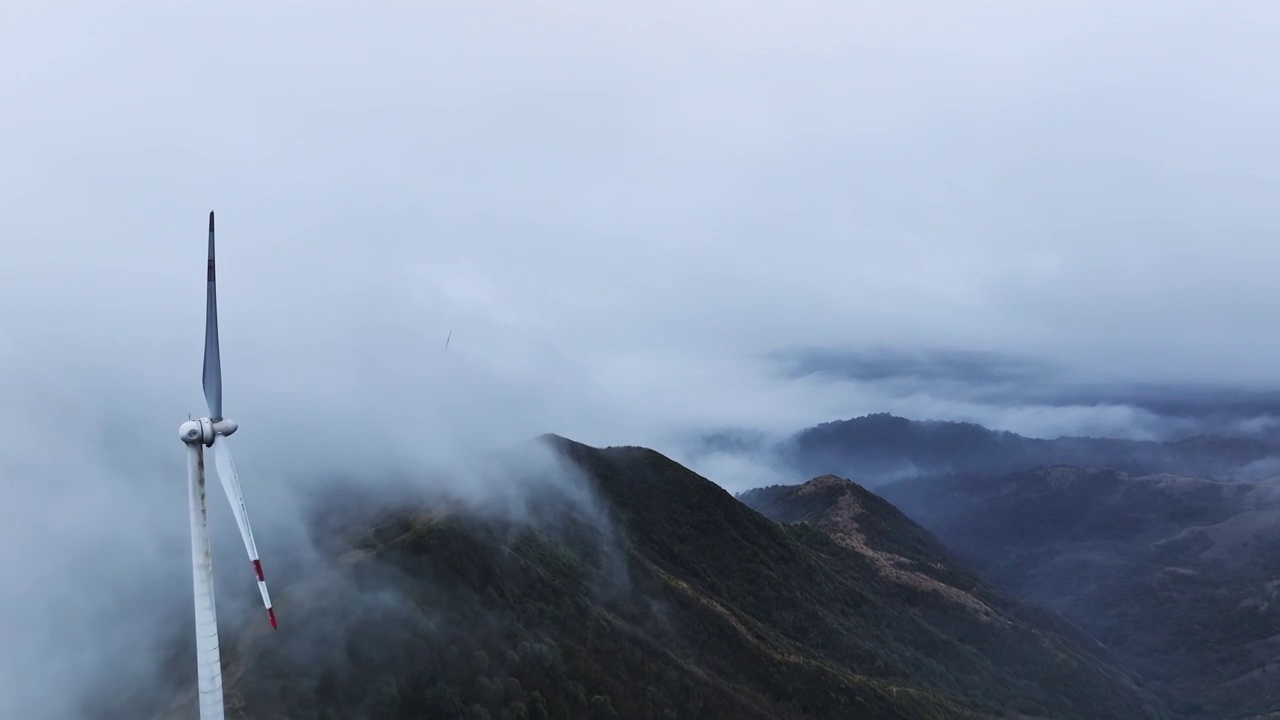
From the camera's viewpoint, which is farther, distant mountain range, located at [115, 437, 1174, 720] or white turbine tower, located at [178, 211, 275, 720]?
distant mountain range, located at [115, 437, 1174, 720]

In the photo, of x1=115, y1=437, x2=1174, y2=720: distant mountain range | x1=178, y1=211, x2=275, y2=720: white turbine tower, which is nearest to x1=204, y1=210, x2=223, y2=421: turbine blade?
x1=178, y1=211, x2=275, y2=720: white turbine tower

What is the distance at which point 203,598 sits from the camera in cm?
6712

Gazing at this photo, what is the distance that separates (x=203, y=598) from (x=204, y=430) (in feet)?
48.4

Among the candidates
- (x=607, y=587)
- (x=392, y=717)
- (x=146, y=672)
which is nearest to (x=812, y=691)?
(x=607, y=587)

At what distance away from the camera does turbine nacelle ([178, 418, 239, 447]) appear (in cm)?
7131

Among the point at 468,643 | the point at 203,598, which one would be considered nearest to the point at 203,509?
the point at 203,598

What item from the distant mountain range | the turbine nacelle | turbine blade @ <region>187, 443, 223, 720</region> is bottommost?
the distant mountain range

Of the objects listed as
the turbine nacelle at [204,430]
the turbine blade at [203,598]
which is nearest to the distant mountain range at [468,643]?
the turbine blade at [203,598]

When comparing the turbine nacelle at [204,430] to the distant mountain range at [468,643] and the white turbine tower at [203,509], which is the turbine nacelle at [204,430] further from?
the distant mountain range at [468,643]

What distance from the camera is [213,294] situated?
244 feet

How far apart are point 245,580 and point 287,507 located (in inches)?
1204

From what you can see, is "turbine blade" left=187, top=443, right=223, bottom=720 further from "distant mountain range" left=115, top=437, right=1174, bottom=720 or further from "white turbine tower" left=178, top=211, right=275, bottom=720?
"distant mountain range" left=115, top=437, right=1174, bottom=720

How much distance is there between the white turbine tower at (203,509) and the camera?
2655 inches

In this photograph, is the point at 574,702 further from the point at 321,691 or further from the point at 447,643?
the point at 321,691
